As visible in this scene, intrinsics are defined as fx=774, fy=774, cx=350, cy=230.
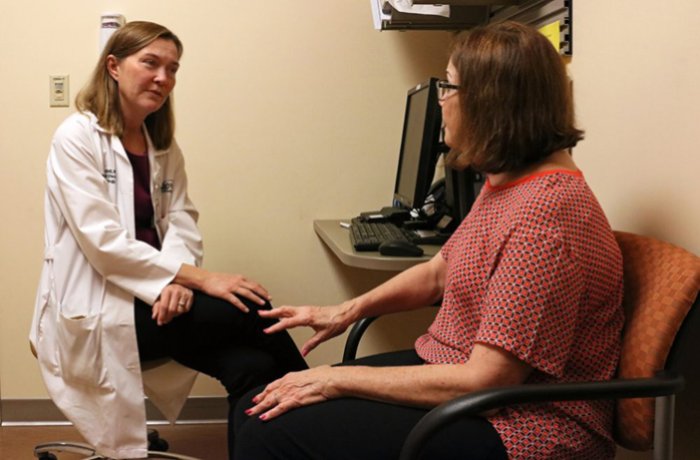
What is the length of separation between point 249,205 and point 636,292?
1869 mm

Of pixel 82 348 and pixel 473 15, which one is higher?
pixel 473 15

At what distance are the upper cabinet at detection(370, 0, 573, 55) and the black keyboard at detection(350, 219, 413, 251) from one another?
67cm

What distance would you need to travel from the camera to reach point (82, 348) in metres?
2.01

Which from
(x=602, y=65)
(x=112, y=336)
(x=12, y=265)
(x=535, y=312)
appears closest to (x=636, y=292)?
(x=535, y=312)

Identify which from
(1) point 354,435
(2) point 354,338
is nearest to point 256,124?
(2) point 354,338

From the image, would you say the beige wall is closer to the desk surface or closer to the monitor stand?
the monitor stand

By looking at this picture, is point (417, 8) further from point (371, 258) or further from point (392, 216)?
point (371, 258)

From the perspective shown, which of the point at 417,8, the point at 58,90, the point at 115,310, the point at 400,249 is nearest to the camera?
the point at 400,249

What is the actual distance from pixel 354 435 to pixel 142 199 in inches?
49.4

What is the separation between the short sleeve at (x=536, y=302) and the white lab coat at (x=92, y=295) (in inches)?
44.5

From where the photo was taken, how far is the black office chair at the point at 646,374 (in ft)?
3.56

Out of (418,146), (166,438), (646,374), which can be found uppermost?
(418,146)

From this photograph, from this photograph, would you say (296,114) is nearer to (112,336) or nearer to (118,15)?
(118,15)

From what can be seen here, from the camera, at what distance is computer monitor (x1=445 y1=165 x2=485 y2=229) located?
2.11m
